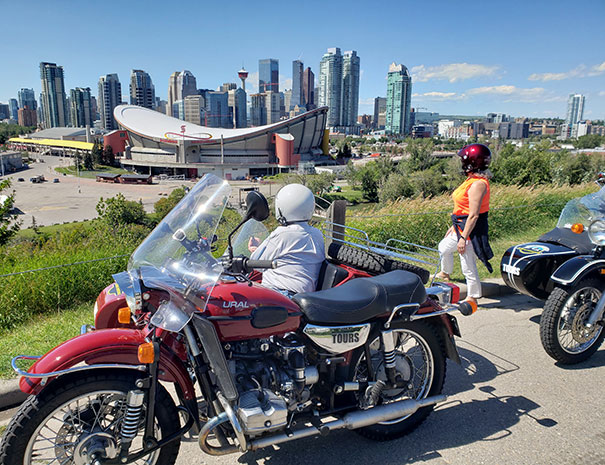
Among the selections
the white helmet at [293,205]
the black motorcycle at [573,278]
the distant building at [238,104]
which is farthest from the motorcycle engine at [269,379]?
the distant building at [238,104]

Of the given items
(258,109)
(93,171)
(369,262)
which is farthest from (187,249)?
(258,109)

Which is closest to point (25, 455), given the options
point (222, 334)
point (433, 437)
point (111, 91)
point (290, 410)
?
point (222, 334)

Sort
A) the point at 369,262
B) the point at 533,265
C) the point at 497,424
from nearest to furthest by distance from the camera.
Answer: the point at 497,424, the point at 369,262, the point at 533,265

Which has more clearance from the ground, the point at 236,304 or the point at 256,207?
the point at 256,207

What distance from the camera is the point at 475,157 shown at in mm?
5508

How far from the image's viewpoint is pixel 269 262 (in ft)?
9.98

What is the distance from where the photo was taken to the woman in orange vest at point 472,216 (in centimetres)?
551

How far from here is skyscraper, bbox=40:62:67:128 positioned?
191250mm

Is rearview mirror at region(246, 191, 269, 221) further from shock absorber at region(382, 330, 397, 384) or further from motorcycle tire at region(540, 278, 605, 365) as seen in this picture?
motorcycle tire at region(540, 278, 605, 365)

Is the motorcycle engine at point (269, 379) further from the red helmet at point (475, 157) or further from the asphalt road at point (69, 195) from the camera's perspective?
the asphalt road at point (69, 195)

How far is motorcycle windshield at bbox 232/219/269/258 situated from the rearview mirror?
790mm

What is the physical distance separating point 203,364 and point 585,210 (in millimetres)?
4221

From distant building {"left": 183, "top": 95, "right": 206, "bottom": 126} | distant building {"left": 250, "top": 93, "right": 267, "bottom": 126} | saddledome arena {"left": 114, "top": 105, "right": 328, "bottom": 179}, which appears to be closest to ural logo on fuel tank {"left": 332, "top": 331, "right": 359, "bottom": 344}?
saddledome arena {"left": 114, "top": 105, "right": 328, "bottom": 179}

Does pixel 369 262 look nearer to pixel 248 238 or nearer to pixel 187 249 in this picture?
pixel 248 238
